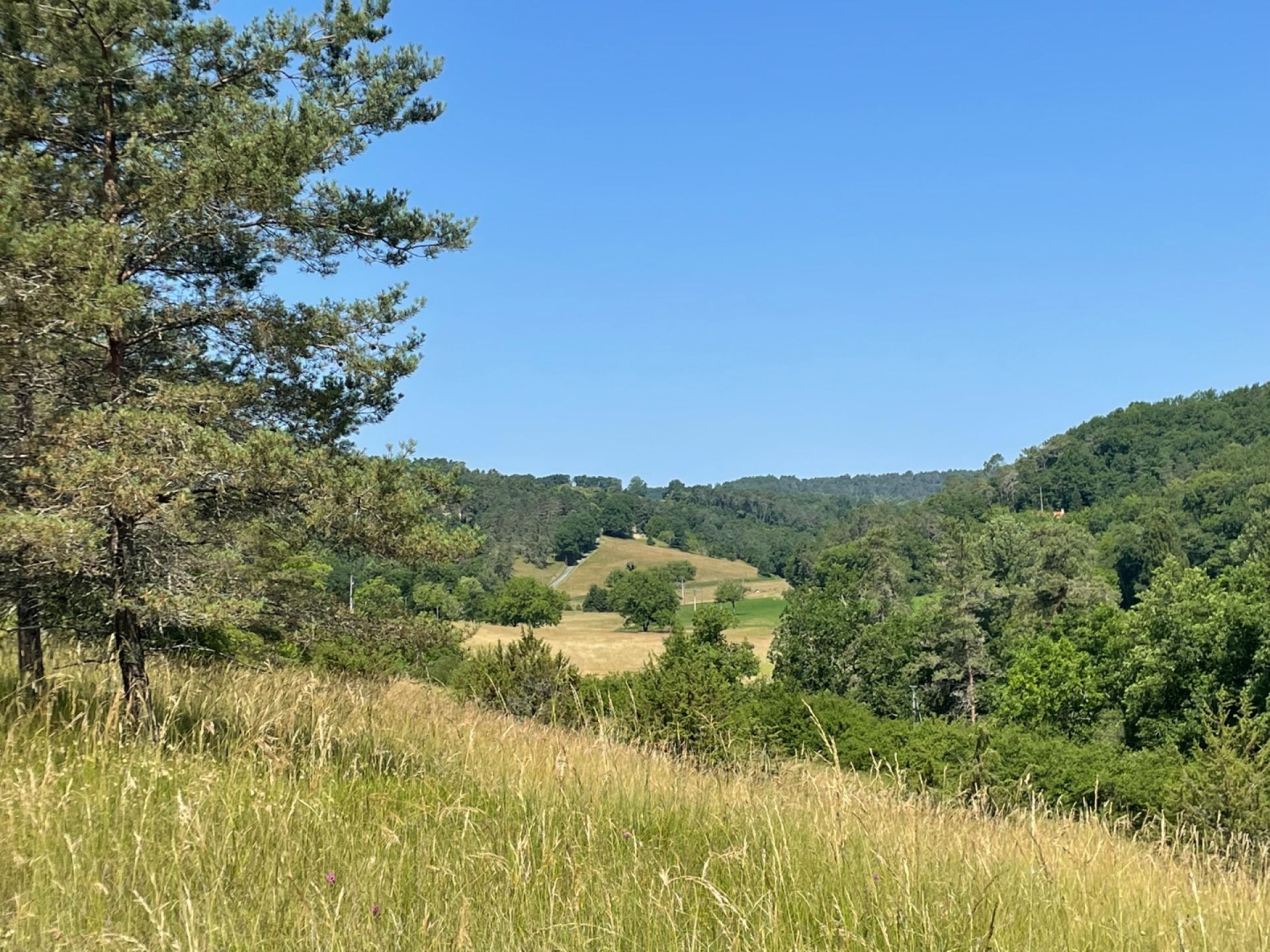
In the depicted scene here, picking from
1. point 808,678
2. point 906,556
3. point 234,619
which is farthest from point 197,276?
point 906,556

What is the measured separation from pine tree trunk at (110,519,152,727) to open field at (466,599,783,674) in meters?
47.0

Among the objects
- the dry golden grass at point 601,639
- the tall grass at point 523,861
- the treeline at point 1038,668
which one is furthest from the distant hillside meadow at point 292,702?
the dry golden grass at point 601,639

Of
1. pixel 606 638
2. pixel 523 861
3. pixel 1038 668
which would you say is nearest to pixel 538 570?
pixel 606 638

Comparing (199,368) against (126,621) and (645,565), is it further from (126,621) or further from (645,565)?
(645,565)

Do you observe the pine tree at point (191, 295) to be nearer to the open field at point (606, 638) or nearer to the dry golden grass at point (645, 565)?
the open field at point (606, 638)

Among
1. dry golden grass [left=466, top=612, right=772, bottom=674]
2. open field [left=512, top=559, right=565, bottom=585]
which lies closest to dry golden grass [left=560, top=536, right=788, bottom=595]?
open field [left=512, top=559, right=565, bottom=585]

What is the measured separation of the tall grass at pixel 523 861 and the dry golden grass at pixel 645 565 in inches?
5321

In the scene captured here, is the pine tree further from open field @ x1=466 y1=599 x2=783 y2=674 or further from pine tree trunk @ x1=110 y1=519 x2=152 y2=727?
open field @ x1=466 y1=599 x2=783 y2=674

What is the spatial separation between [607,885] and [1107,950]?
5.17ft

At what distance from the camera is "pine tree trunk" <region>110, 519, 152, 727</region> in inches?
206

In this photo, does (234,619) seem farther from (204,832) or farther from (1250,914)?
(1250,914)

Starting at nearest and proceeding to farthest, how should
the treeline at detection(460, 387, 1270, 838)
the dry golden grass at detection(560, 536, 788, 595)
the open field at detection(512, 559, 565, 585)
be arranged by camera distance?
the treeline at detection(460, 387, 1270, 838)
the open field at detection(512, 559, 565, 585)
the dry golden grass at detection(560, 536, 788, 595)

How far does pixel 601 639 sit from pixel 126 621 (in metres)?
88.7

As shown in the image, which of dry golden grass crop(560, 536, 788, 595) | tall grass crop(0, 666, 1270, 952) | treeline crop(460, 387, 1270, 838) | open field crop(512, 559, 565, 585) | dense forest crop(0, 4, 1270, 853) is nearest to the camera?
tall grass crop(0, 666, 1270, 952)
